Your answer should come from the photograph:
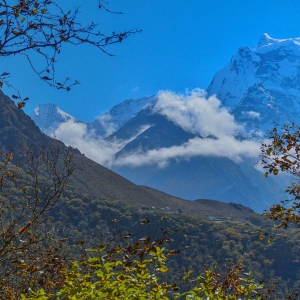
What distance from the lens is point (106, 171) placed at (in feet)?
463

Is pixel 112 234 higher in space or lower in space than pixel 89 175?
lower

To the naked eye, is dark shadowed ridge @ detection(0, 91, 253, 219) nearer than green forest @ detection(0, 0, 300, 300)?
No

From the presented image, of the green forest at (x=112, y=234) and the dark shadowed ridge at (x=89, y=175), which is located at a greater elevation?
the dark shadowed ridge at (x=89, y=175)

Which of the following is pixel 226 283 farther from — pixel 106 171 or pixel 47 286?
pixel 106 171

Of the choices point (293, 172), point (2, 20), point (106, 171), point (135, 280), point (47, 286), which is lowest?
point (47, 286)

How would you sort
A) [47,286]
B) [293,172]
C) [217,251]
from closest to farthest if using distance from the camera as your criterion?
[293,172] → [47,286] → [217,251]

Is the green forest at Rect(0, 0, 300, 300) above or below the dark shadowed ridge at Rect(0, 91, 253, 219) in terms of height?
below

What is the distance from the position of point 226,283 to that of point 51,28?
4640 millimetres

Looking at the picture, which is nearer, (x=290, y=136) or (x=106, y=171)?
(x=290, y=136)

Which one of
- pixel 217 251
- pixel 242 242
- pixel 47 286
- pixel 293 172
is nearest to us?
pixel 293 172

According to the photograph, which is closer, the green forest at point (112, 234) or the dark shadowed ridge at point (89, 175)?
the green forest at point (112, 234)

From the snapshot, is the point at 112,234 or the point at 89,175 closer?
the point at 112,234

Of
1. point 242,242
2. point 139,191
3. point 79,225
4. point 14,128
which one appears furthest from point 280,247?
point 14,128

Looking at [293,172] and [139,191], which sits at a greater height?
[139,191]
